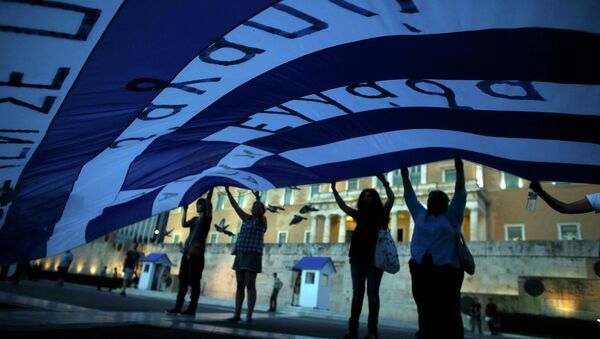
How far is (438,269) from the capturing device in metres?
2.86

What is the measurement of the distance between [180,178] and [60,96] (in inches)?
114

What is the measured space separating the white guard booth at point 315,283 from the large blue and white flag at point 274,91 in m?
14.7

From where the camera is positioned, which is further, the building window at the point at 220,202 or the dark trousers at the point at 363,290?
the building window at the point at 220,202

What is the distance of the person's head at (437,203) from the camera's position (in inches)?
126

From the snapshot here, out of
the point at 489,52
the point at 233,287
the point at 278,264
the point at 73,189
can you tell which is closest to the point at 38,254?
the point at 73,189

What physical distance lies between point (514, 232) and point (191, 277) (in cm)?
2904

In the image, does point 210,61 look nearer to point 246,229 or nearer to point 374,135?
point 374,135

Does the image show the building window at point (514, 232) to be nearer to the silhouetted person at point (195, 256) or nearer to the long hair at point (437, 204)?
the silhouetted person at point (195, 256)

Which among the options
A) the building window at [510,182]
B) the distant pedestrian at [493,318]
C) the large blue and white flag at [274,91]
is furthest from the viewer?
the building window at [510,182]

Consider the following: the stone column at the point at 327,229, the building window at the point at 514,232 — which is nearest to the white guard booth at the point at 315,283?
the stone column at the point at 327,229

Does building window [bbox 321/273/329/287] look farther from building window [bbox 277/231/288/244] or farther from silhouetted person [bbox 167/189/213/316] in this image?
building window [bbox 277/231/288/244]

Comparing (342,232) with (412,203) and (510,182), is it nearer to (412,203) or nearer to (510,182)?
(510,182)

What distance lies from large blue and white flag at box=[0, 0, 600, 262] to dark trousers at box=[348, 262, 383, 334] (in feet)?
5.44

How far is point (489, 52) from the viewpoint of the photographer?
269 cm
